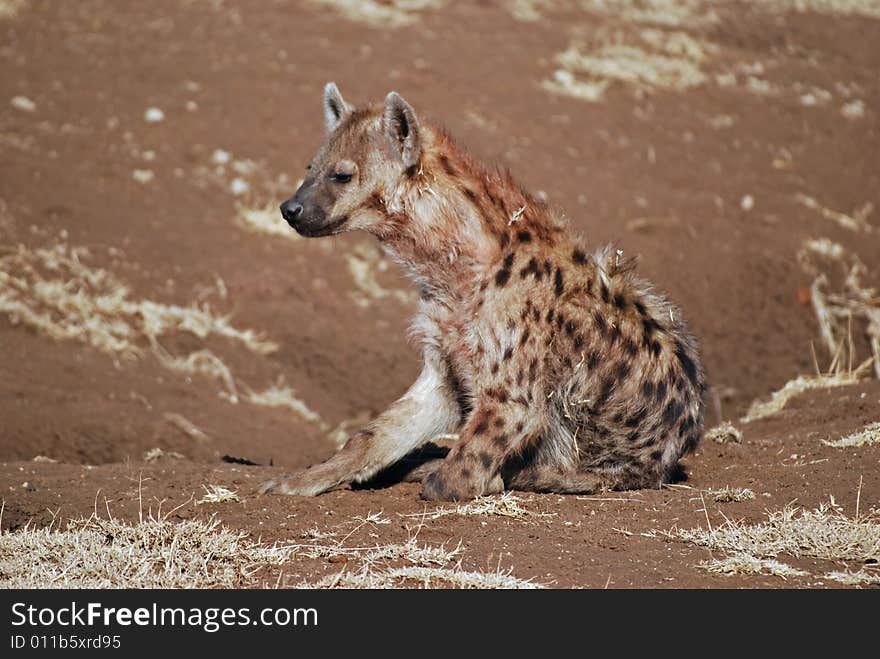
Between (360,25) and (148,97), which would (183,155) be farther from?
(360,25)

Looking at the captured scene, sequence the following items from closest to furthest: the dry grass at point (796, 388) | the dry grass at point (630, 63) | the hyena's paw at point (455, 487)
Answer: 1. the hyena's paw at point (455, 487)
2. the dry grass at point (796, 388)
3. the dry grass at point (630, 63)

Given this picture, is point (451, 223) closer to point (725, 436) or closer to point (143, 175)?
point (725, 436)

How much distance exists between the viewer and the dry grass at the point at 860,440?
4918 millimetres

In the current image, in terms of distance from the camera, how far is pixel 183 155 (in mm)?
8984

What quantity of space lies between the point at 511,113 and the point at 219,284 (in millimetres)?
3927

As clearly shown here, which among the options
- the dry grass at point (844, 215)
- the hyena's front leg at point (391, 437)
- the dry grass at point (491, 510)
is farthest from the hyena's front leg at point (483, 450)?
the dry grass at point (844, 215)

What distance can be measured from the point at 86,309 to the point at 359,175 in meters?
3.36

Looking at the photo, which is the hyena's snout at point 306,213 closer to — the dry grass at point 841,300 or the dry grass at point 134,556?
the dry grass at point 134,556

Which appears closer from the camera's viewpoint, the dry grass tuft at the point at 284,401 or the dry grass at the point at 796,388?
the dry grass at the point at 796,388

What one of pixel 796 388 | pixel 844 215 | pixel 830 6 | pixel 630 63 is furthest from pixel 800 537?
pixel 830 6

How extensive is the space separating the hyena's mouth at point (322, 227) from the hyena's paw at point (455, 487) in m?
1.03

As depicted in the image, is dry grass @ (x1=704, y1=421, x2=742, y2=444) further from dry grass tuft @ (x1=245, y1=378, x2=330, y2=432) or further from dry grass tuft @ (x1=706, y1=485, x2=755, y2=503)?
dry grass tuft @ (x1=245, y1=378, x2=330, y2=432)

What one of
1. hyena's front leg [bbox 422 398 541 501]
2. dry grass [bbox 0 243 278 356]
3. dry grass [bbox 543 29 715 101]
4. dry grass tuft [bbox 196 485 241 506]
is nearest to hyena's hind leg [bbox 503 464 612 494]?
hyena's front leg [bbox 422 398 541 501]

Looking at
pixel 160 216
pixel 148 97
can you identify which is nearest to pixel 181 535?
pixel 160 216
